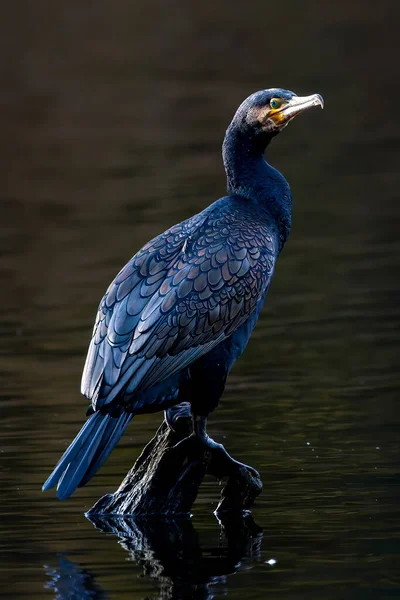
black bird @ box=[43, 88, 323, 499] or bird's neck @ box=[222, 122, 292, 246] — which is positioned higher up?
bird's neck @ box=[222, 122, 292, 246]

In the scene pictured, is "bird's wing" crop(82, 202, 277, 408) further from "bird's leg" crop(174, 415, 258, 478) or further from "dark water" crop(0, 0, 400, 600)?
"dark water" crop(0, 0, 400, 600)

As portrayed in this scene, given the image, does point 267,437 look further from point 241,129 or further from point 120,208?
point 120,208

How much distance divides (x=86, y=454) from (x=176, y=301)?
86 cm

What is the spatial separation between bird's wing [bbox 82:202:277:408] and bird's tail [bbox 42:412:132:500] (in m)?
0.13

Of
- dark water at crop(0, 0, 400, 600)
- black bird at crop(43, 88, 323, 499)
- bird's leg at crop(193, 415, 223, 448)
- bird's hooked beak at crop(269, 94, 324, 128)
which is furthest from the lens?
bird's hooked beak at crop(269, 94, 324, 128)

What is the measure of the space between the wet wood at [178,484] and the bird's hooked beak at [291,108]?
178 cm

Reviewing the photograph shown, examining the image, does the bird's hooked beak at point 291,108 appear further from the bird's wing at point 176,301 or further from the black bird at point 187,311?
the bird's wing at point 176,301

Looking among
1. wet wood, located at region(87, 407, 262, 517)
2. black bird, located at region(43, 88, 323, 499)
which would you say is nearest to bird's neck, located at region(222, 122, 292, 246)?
black bird, located at region(43, 88, 323, 499)

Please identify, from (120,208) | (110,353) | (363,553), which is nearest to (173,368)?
(110,353)

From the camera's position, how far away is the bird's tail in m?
7.05

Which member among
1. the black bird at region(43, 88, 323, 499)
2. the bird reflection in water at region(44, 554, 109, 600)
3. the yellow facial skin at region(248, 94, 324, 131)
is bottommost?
the bird reflection in water at region(44, 554, 109, 600)

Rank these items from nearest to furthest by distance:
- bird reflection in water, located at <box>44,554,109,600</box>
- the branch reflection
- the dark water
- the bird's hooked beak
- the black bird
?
bird reflection in water, located at <box>44,554,109,600</box> → the branch reflection → the dark water → the black bird → the bird's hooked beak

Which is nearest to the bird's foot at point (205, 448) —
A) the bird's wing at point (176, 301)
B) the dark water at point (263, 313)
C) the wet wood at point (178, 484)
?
the wet wood at point (178, 484)

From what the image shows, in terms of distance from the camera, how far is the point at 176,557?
22.7 feet
